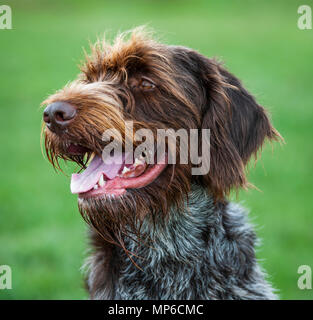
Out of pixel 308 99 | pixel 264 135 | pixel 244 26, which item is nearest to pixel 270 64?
pixel 308 99

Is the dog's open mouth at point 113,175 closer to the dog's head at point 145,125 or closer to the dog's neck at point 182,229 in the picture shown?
the dog's head at point 145,125

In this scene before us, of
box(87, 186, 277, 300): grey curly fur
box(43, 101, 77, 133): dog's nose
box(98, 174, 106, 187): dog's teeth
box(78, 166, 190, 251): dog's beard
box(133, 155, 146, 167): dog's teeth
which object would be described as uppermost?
box(43, 101, 77, 133): dog's nose

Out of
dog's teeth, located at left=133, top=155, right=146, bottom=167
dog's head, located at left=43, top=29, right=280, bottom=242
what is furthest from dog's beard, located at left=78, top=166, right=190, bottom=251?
dog's teeth, located at left=133, top=155, right=146, bottom=167

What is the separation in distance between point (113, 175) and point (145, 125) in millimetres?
390

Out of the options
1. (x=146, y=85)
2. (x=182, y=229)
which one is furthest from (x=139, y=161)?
(x=182, y=229)

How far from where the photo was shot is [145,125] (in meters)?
3.62

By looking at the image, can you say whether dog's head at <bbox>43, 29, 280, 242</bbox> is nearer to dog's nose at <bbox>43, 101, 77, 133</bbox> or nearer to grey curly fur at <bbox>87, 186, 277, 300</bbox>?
dog's nose at <bbox>43, 101, 77, 133</bbox>

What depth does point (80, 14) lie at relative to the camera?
2570cm

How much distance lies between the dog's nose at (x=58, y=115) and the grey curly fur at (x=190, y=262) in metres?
1.00

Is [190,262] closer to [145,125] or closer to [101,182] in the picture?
[101,182]

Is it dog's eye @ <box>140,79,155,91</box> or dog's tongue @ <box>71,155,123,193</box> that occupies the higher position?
dog's eye @ <box>140,79,155,91</box>

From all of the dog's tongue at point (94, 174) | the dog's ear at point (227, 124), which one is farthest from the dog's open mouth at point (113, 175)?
the dog's ear at point (227, 124)

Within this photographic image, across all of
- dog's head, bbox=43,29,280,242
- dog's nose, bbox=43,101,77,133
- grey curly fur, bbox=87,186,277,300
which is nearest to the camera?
dog's nose, bbox=43,101,77,133

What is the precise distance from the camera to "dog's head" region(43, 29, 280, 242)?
3500mm
